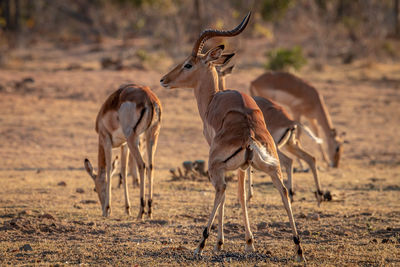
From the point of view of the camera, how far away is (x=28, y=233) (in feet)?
20.4

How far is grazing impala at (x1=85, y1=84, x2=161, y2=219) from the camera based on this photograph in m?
7.25

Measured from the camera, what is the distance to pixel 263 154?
4.99 metres

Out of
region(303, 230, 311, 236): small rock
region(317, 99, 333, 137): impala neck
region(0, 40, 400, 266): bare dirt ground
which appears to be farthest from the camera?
region(317, 99, 333, 137): impala neck

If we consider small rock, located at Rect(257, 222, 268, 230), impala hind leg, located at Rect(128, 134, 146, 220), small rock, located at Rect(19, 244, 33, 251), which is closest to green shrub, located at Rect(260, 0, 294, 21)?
impala hind leg, located at Rect(128, 134, 146, 220)

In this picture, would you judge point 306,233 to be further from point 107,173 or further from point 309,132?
point 107,173

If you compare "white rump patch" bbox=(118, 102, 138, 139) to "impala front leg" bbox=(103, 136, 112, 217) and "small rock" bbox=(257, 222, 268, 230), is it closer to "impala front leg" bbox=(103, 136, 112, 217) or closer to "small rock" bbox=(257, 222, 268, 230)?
"impala front leg" bbox=(103, 136, 112, 217)

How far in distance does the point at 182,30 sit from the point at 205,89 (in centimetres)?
1887

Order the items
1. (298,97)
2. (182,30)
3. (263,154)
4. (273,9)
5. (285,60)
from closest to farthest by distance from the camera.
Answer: (263,154), (298,97), (285,60), (273,9), (182,30)

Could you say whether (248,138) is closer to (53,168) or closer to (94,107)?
(53,168)

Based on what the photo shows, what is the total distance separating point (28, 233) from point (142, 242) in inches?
49.3

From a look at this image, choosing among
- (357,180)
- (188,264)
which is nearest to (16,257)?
(188,264)

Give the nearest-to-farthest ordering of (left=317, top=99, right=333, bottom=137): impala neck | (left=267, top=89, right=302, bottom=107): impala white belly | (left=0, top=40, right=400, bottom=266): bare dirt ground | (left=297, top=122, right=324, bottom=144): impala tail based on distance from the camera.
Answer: (left=0, top=40, right=400, bottom=266): bare dirt ground, (left=297, top=122, right=324, bottom=144): impala tail, (left=317, top=99, right=333, bottom=137): impala neck, (left=267, top=89, right=302, bottom=107): impala white belly

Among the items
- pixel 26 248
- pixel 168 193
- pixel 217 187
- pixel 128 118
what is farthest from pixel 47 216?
pixel 217 187

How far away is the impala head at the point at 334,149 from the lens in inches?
446
